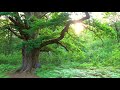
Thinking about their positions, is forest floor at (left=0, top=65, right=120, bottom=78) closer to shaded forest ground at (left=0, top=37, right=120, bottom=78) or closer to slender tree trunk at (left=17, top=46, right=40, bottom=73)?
shaded forest ground at (left=0, top=37, right=120, bottom=78)

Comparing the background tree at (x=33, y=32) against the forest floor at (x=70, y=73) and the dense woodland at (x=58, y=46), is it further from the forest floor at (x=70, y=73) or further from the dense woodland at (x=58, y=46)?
the forest floor at (x=70, y=73)

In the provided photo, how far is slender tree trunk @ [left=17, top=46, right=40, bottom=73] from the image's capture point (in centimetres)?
734

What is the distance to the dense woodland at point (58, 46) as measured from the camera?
6.84 m

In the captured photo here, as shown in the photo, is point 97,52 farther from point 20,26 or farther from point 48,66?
point 20,26

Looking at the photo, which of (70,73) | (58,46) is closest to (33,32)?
(58,46)

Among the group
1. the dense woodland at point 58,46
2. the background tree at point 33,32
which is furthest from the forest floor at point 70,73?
the background tree at point 33,32

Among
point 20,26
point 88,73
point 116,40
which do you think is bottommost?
point 88,73

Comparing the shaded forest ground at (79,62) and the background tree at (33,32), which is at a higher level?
the background tree at (33,32)

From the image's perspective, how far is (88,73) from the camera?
22.9 ft

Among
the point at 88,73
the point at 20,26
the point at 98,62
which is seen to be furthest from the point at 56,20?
the point at 98,62

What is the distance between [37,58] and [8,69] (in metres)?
1.00
